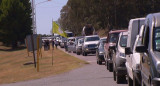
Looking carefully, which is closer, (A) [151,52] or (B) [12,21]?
(A) [151,52]

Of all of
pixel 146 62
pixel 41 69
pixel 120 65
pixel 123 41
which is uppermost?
pixel 123 41

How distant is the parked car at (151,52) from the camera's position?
832cm

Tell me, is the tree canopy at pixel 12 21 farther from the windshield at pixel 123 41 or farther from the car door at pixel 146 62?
the car door at pixel 146 62

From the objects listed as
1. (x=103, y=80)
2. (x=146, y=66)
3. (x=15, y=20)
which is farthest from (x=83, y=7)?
(x=146, y=66)

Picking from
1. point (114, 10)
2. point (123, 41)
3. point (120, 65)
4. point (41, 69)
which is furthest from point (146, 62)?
point (114, 10)

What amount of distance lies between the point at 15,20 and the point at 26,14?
469 cm

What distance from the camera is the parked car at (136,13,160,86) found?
8325mm

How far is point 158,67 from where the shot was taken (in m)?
8.20

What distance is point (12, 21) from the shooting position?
9306 centimetres

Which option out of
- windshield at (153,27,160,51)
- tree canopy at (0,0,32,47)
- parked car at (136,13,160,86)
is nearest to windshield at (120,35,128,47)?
parked car at (136,13,160,86)

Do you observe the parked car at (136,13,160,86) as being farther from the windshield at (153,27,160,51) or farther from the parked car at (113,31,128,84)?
the parked car at (113,31,128,84)

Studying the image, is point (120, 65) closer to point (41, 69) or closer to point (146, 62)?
point (146, 62)

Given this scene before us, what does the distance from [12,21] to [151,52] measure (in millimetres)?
85731

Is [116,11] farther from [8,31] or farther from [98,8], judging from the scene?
[8,31]
